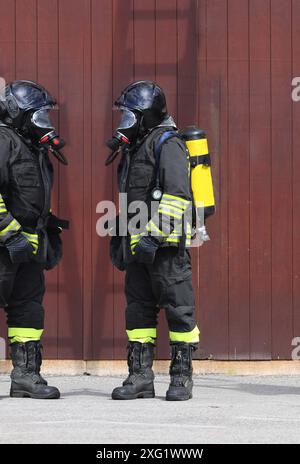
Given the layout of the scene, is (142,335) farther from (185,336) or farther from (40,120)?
(40,120)

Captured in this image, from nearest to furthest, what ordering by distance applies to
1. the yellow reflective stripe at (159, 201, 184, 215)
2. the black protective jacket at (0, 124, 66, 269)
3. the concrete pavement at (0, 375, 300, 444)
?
1. the concrete pavement at (0, 375, 300, 444)
2. the yellow reflective stripe at (159, 201, 184, 215)
3. the black protective jacket at (0, 124, 66, 269)

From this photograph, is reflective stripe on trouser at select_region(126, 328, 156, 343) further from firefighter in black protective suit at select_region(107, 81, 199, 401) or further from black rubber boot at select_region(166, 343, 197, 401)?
black rubber boot at select_region(166, 343, 197, 401)

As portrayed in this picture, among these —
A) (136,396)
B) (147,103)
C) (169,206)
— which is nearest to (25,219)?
(169,206)

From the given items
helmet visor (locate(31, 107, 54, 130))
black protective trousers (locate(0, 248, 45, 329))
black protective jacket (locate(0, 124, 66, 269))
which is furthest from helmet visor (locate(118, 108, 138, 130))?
black protective trousers (locate(0, 248, 45, 329))

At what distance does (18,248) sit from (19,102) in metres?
0.99

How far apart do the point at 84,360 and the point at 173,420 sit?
2.95 metres

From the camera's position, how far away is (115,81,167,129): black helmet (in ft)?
31.6

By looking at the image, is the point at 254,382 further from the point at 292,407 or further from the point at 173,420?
the point at 173,420

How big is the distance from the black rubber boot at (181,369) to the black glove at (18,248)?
1.14 meters

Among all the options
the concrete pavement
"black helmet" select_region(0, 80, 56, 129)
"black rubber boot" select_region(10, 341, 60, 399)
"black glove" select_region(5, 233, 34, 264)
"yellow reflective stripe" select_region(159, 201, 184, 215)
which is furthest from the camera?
"black rubber boot" select_region(10, 341, 60, 399)

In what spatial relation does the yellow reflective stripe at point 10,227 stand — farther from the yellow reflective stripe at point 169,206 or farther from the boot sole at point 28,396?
the boot sole at point 28,396

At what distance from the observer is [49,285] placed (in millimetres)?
11383

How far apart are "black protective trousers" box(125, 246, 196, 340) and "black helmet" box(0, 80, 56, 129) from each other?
1.22 metres

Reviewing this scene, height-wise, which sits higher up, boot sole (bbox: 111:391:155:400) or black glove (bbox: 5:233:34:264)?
black glove (bbox: 5:233:34:264)
